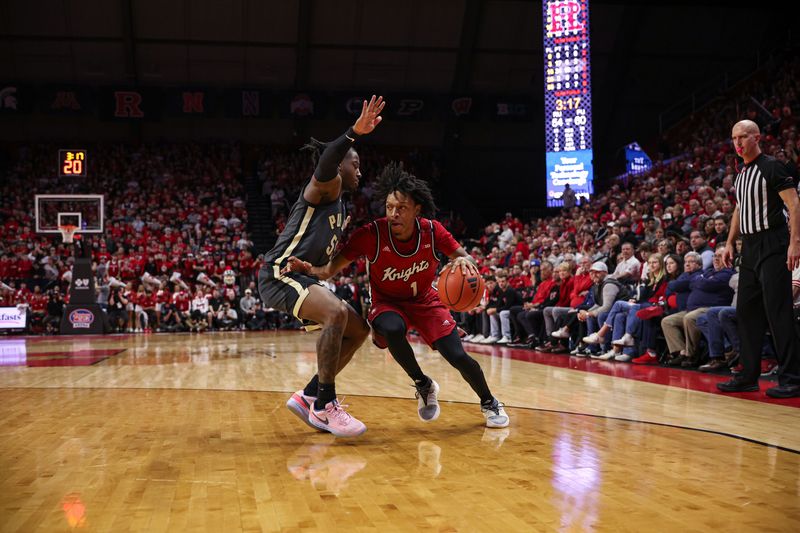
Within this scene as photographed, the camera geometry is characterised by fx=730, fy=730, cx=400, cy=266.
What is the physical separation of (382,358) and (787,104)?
416 inches

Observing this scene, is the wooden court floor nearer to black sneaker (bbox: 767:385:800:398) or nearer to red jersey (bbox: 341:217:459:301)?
black sneaker (bbox: 767:385:800:398)

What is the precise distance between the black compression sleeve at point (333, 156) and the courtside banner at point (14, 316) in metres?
15.2

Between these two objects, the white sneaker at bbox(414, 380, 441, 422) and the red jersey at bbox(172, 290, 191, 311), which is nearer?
the white sneaker at bbox(414, 380, 441, 422)

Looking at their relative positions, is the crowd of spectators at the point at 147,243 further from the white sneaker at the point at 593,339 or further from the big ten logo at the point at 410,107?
the white sneaker at the point at 593,339

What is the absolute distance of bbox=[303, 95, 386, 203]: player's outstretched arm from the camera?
13.5 ft

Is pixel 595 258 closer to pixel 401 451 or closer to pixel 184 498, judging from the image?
pixel 401 451

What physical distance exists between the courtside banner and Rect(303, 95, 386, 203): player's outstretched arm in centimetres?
1499

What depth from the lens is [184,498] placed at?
2789 mm

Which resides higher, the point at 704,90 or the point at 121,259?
the point at 704,90

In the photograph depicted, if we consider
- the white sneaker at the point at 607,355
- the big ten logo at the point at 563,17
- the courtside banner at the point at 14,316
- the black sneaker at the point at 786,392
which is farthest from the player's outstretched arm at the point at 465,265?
the courtside banner at the point at 14,316

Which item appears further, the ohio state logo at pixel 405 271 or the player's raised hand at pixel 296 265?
the ohio state logo at pixel 405 271

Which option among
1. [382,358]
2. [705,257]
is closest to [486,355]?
[382,358]

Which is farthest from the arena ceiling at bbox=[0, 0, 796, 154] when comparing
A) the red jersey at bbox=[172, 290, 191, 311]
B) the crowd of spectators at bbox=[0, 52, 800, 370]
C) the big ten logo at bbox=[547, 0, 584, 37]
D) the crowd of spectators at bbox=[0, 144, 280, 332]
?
the red jersey at bbox=[172, 290, 191, 311]

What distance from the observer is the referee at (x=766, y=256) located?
16.5 feet
